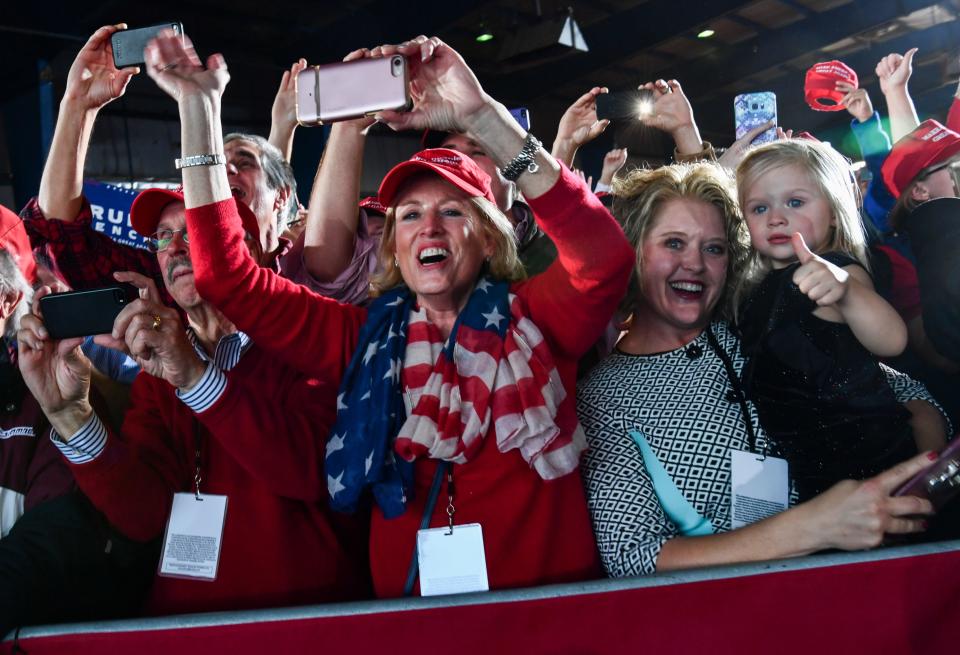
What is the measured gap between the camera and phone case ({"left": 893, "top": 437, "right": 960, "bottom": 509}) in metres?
1.24

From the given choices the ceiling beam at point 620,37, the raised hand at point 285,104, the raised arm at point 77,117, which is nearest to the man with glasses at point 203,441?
the raised arm at point 77,117

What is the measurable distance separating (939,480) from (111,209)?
3.54m

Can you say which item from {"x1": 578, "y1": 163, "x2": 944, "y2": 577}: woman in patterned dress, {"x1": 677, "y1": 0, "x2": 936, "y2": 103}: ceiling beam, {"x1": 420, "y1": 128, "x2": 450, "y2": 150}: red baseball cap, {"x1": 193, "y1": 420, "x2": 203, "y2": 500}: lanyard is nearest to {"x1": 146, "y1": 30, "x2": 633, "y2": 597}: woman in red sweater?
{"x1": 578, "y1": 163, "x2": 944, "y2": 577}: woman in patterned dress

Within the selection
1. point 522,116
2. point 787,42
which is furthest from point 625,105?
point 787,42

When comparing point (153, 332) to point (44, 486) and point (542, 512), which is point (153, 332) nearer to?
point (44, 486)

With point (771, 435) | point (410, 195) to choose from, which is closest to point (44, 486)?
point (410, 195)

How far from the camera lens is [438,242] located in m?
1.43

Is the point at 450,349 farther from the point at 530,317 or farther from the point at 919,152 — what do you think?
the point at 919,152

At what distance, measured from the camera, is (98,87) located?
168cm

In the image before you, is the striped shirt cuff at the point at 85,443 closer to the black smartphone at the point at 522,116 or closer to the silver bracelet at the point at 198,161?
the silver bracelet at the point at 198,161

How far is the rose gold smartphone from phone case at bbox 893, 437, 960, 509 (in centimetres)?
101

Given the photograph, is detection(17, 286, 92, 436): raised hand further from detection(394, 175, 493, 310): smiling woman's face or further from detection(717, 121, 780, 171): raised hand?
detection(717, 121, 780, 171): raised hand

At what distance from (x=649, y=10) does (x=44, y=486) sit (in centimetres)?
732

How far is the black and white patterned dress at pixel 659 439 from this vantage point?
4.55 ft
